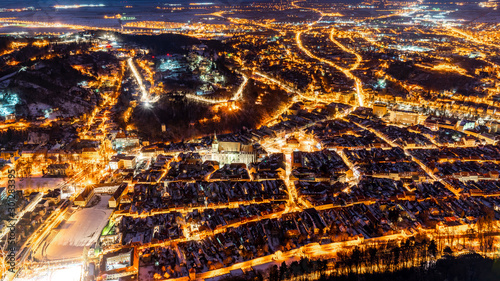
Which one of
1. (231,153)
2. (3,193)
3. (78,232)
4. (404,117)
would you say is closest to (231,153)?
(231,153)

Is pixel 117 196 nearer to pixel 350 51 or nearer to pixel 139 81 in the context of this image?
pixel 139 81

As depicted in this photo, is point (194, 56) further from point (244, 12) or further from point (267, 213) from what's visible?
point (244, 12)

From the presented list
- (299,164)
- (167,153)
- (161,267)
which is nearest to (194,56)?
(167,153)

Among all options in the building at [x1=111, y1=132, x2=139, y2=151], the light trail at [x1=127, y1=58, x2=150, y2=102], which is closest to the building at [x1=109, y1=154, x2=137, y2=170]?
the building at [x1=111, y1=132, x2=139, y2=151]

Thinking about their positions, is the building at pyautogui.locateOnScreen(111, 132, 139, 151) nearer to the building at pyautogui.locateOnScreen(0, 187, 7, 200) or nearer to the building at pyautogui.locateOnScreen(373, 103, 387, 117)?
the building at pyautogui.locateOnScreen(0, 187, 7, 200)

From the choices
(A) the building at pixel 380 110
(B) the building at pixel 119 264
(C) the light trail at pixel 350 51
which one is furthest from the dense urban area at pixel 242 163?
(C) the light trail at pixel 350 51

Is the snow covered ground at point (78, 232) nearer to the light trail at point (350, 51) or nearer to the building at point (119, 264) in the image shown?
the building at point (119, 264)

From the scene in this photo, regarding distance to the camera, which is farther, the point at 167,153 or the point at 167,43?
the point at 167,43

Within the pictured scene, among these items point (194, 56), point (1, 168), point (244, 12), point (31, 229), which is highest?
point (244, 12)
